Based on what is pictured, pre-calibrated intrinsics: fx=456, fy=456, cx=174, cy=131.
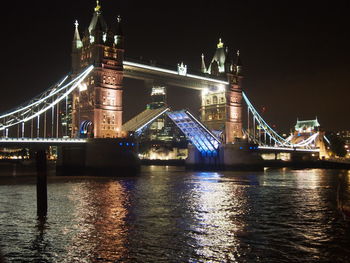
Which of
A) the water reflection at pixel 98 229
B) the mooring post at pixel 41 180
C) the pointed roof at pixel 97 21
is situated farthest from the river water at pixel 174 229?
the pointed roof at pixel 97 21

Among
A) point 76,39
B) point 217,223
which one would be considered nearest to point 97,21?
point 76,39

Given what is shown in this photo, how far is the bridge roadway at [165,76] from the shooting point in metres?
55.3

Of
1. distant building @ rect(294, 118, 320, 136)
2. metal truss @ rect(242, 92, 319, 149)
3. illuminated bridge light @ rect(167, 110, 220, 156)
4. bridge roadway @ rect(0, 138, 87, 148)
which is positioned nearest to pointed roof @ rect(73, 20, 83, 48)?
bridge roadway @ rect(0, 138, 87, 148)

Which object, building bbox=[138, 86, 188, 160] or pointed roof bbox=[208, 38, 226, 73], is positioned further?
building bbox=[138, 86, 188, 160]

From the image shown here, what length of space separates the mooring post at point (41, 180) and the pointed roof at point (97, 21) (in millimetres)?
36264

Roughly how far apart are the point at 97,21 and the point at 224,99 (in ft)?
82.0

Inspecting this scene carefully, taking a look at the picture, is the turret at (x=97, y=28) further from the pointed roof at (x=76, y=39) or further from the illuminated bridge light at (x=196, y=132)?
the illuminated bridge light at (x=196, y=132)

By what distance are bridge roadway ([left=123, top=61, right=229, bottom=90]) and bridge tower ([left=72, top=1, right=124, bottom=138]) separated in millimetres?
2312

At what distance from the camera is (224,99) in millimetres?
70438

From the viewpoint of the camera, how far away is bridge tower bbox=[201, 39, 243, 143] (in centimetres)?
7031

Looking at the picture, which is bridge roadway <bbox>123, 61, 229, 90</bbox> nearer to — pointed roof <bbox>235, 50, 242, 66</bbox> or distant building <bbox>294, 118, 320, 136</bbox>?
pointed roof <bbox>235, 50, 242, 66</bbox>

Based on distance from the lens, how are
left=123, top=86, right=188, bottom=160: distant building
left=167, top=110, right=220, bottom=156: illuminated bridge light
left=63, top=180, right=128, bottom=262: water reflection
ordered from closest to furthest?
left=63, top=180, right=128, bottom=262: water reflection < left=123, top=86, right=188, bottom=160: distant building < left=167, top=110, right=220, bottom=156: illuminated bridge light

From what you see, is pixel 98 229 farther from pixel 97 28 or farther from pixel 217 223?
pixel 97 28

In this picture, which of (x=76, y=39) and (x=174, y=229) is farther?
(x=76, y=39)
